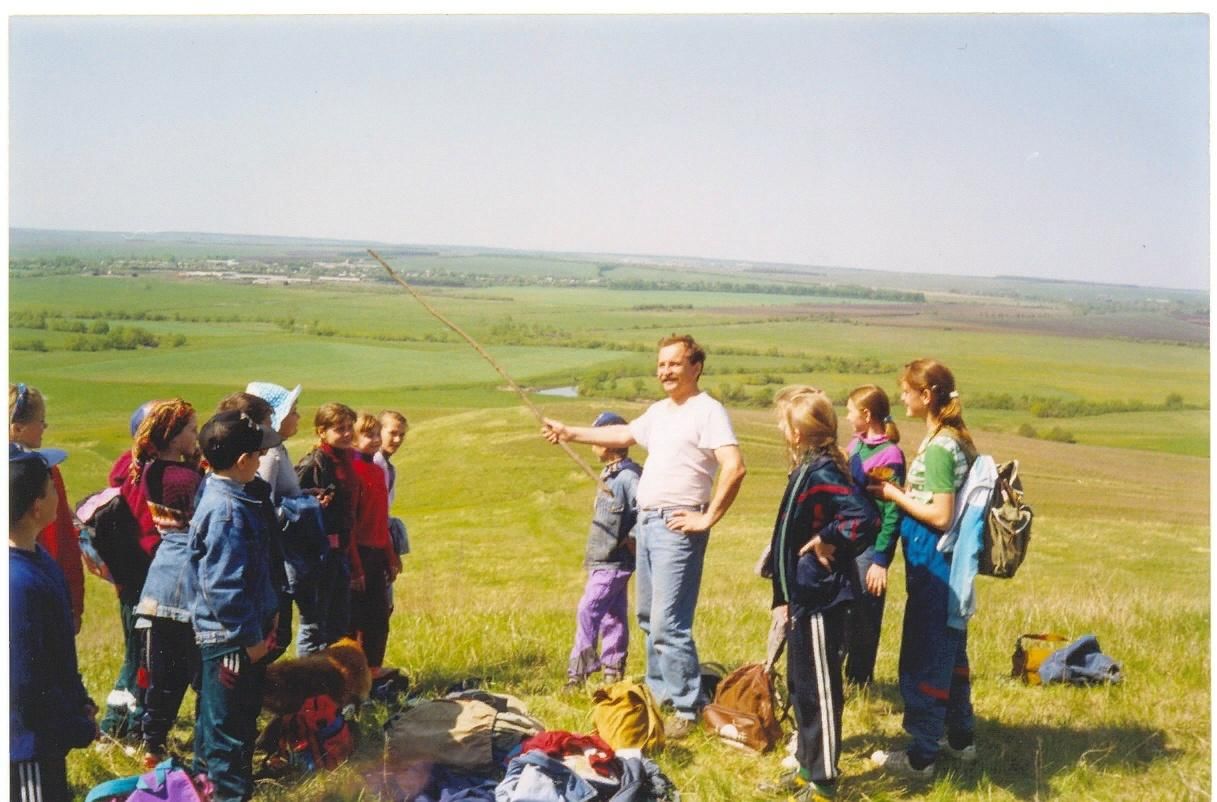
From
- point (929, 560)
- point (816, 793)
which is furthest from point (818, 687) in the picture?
point (929, 560)

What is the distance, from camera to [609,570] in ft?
19.3

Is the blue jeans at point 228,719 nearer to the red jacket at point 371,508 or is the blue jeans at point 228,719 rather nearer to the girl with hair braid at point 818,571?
the red jacket at point 371,508

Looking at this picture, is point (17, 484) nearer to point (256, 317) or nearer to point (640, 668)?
point (640, 668)

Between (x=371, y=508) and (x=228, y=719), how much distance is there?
164 centimetres

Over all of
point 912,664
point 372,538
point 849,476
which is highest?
point 849,476

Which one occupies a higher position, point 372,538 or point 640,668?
point 372,538

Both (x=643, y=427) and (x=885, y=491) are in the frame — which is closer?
(x=885, y=491)

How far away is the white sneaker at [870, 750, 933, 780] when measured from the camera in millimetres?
4766

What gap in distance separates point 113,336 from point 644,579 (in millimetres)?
27376

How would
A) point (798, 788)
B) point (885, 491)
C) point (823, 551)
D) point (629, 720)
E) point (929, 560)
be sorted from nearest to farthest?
point (823, 551) → point (798, 788) → point (885, 491) → point (929, 560) → point (629, 720)

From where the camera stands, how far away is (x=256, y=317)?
1334 inches

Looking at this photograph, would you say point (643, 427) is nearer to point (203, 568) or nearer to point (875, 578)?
point (875, 578)

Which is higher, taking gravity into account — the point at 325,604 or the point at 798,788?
the point at 325,604

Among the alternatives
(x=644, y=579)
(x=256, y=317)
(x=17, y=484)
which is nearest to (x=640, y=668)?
(x=644, y=579)
